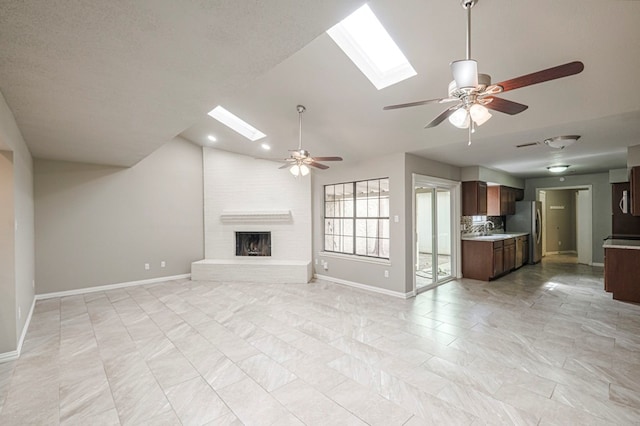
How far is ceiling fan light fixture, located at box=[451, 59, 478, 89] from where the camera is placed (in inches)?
70.0

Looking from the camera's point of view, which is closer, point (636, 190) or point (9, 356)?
point (9, 356)

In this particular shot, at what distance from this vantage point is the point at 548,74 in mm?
1659

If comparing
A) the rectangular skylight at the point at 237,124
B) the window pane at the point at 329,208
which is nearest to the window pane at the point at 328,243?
the window pane at the point at 329,208

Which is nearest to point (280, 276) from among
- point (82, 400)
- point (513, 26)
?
point (82, 400)

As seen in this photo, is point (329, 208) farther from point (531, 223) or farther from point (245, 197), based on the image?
point (531, 223)

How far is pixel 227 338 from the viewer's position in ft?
10.8

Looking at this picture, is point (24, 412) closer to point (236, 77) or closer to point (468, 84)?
point (236, 77)

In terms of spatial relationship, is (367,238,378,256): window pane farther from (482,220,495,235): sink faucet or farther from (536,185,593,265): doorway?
(536,185,593,265): doorway

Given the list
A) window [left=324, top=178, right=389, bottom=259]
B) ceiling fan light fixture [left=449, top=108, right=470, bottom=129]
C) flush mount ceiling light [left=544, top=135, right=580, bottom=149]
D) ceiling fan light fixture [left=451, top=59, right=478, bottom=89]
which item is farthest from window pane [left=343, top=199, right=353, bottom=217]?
ceiling fan light fixture [left=451, top=59, right=478, bottom=89]

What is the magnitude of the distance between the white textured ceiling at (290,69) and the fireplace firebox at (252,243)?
2851mm

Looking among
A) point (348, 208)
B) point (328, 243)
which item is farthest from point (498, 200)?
point (328, 243)

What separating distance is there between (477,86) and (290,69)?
217 centimetres

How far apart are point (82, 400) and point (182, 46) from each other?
9.18ft

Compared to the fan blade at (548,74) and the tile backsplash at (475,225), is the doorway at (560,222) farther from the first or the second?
the fan blade at (548,74)
